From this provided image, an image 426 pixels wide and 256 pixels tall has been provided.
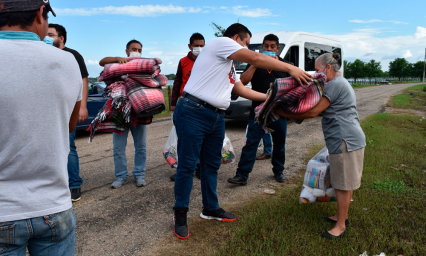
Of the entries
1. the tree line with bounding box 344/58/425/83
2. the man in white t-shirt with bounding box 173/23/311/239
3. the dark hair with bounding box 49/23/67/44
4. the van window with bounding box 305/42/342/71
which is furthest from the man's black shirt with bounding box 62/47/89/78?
the tree line with bounding box 344/58/425/83

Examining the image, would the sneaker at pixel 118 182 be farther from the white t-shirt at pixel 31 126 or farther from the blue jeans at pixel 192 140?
the white t-shirt at pixel 31 126

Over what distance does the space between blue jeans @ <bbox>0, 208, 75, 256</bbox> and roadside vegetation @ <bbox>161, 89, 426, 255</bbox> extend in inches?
61.2

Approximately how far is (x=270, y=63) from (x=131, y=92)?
1.97 metres

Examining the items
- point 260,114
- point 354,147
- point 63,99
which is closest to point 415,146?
point 354,147

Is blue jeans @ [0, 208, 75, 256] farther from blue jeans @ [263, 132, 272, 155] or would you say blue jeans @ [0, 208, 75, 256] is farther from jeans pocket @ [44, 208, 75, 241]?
blue jeans @ [263, 132, 272, 155]

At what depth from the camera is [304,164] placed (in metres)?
5.73

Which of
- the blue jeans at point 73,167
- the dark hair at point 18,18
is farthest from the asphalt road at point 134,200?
the dark hair at point 18,18

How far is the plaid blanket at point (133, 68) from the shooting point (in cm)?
408

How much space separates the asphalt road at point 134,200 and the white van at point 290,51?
171 cm

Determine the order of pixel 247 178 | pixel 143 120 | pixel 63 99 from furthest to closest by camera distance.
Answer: pixel 247 178
pixel 143 120
pixel 63 99

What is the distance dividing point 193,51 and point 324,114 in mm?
2277

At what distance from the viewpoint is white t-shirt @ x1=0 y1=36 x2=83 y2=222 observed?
1.26 metres

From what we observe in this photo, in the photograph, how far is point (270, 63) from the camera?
2.78 meters

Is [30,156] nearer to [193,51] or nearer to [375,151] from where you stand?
[193,51]
